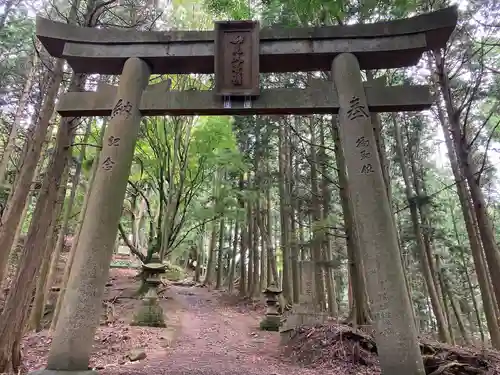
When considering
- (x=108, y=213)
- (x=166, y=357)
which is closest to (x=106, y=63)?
(x=108, y=213)

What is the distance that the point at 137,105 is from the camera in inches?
182

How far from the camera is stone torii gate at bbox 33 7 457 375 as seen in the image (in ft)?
13.4

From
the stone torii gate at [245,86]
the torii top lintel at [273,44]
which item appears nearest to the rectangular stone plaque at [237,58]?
the stone torii gate at [245,86]

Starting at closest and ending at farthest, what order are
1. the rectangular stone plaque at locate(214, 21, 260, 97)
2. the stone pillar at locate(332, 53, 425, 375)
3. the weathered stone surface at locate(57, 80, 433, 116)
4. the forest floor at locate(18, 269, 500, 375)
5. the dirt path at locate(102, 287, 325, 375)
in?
the stone pillar at locate(332, 53, 425, 375) → the weathered stone surface at locate(57, 80, 433, 116) → the rectangular stone plaque at locate(214, 21, 260, 97) → the forest floor at locate(18, 269, 500, 375) → the dirt path at locate(102, 287, 325, 375)

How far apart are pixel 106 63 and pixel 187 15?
24.6 ft

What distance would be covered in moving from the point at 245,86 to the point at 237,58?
0.46m

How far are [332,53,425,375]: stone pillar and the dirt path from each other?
8.71 feet

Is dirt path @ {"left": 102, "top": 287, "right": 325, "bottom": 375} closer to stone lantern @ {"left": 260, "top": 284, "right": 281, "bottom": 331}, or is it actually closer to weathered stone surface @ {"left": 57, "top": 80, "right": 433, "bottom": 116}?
stone lantern @ {"left": 260, "top": 284, "right": 281, "bottom": 331}

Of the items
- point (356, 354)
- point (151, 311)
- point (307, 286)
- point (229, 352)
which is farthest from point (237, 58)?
point (151, 311)

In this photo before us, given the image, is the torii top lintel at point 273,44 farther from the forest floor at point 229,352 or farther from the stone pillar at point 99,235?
the forest floor at point 229,352

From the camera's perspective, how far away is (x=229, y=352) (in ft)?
24.4

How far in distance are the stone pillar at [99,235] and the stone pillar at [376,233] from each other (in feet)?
9.34

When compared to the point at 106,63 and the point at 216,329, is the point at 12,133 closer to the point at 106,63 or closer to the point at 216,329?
the point at 106,63

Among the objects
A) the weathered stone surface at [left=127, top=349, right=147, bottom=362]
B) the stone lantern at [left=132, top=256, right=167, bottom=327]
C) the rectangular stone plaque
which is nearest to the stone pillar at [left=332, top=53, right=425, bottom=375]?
the rectangular stone plaque
